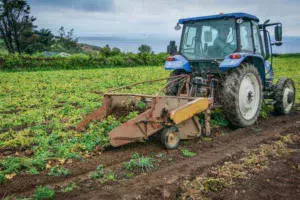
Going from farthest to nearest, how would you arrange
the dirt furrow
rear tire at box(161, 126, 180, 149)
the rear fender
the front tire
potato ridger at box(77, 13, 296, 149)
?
the front tire < the rear fender < potato ridger at box(77, 13, 296, 149) < rear tire at box(161, 126, 180, 149) < the dirt furrow

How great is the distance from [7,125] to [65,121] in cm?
114

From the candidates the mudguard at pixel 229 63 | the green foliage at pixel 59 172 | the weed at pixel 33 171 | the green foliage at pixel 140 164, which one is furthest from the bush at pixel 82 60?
the green foliage at pixel 140 164

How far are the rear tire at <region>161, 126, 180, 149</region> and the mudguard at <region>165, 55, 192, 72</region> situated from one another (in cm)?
181

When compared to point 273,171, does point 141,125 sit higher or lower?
higher

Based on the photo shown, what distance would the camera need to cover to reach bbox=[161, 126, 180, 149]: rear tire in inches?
208

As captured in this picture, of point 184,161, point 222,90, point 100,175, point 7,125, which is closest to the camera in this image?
point 100,175

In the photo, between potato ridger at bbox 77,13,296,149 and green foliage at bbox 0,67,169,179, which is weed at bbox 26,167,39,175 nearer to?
green foliage at bbox 0,67,169,179

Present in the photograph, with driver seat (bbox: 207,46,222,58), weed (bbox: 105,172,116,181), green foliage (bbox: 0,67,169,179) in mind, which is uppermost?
driver seat (bbox: 207,46,222,58)

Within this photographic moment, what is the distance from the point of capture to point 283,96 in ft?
26.0

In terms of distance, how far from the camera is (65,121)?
278 inches

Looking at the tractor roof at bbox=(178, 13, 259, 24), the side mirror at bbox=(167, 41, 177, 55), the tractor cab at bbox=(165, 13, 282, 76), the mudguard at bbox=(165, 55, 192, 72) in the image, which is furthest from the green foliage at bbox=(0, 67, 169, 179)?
the tractor roof at bbox=(178, 13, 259, 24)

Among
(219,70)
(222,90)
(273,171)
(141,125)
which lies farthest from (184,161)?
(219,70)

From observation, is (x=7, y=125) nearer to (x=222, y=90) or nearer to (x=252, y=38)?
(x=222, y=90)

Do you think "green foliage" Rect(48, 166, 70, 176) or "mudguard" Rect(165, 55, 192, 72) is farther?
"mudguard" Rect(165, 55, 192, 72)
